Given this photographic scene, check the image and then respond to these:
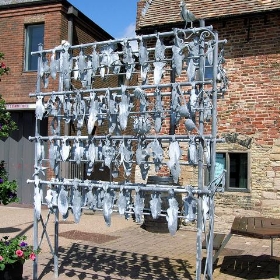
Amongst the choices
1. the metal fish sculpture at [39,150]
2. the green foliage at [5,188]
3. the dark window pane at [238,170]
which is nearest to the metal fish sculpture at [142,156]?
the metal fish sculpture at [39,150]

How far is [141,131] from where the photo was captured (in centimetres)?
488

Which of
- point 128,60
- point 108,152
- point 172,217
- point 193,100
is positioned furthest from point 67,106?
point 172,217

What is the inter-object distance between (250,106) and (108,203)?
5.73 metres

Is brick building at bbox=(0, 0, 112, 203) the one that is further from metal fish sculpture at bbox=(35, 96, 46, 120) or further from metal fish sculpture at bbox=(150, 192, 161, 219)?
metal fish sculpture at bbox=(150, 192, 161, 219)

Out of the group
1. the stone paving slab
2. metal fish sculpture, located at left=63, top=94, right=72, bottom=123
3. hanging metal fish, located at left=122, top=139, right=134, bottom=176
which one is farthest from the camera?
the stone paving slab

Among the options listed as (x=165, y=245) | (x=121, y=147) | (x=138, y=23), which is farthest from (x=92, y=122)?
(x=138, y=23)

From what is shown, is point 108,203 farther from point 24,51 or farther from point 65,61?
point 24,51

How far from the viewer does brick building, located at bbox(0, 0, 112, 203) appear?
1307 cm

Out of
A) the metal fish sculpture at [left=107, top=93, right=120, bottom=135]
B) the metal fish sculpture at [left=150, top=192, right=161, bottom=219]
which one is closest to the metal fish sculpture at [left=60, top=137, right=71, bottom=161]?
the metal fish sculpture at [left=107, top=93, right=120, bottom=135]

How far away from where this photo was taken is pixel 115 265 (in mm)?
6727

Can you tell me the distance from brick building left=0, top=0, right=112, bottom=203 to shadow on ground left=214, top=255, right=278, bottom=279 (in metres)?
7.85

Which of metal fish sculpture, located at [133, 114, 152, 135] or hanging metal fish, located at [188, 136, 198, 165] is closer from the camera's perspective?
hanging metal fish, located at [188, 136, 198, 165]

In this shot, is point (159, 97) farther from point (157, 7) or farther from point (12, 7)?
point (12, 7)

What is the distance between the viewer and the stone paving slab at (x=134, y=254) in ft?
20.6
